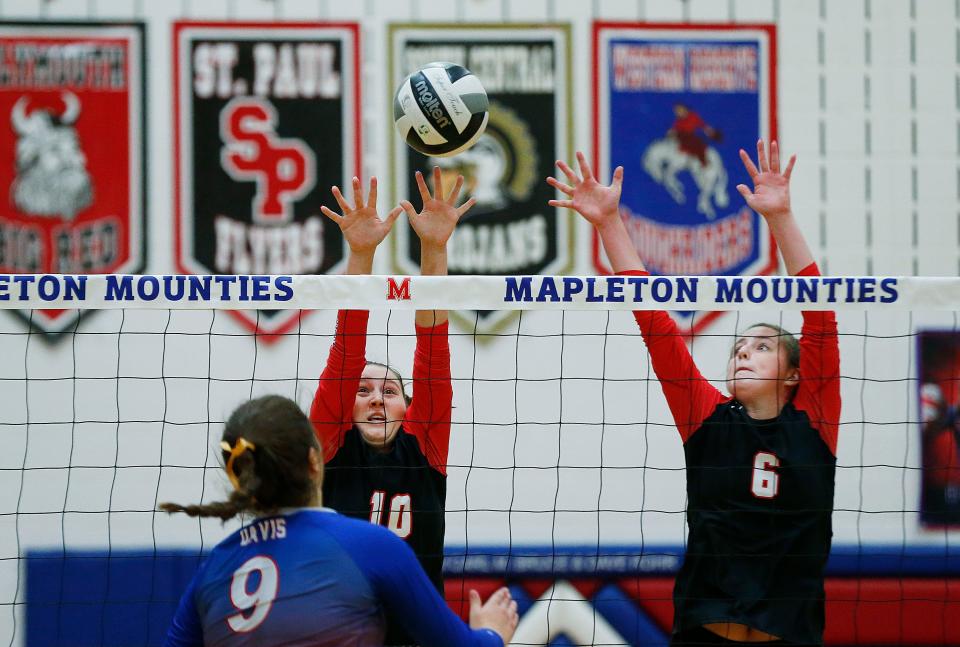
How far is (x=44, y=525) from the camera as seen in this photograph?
5.71 meters

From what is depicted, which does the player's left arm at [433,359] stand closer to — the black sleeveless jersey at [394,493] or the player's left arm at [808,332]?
the black sleeveless jersey at [394,493]

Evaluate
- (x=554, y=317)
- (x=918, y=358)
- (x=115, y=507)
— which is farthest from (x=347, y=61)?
(x=918, y=358)

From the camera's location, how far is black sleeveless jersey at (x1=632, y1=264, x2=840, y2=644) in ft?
10.8

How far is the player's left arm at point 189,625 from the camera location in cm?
214

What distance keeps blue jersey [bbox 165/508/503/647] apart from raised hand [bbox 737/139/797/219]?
1.89m

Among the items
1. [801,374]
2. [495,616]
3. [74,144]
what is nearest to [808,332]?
[801,374]

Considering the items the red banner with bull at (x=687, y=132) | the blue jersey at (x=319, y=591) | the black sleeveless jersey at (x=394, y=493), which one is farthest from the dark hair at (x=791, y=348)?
the red banner with bull at (x=687, y=132)

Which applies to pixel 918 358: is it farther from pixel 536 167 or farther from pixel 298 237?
pixel 298 237

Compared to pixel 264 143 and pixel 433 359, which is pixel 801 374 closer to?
pixel 433 359

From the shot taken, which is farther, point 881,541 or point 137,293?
point 881,541

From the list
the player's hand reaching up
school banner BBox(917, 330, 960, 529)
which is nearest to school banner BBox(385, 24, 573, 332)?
school banner BBox(917, 330, 960, 529)

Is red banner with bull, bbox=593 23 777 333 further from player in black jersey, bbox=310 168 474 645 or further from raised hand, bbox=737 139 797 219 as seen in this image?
player in black jersey, bbox=310 168 474 645

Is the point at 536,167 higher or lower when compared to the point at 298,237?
higher

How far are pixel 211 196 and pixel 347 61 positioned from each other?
1057mm
